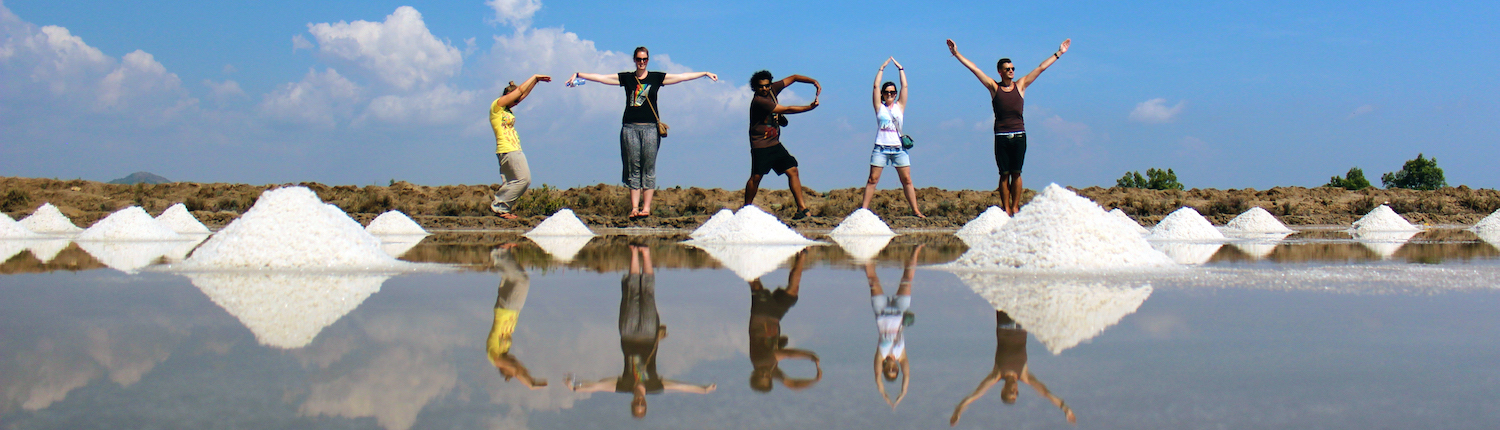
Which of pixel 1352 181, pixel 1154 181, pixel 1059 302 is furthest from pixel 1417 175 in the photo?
pixel 1059 302

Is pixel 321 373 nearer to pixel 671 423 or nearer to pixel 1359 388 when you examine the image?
pixel 671 423

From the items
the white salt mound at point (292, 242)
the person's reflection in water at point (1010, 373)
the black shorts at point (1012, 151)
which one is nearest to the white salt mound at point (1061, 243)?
the person's reflection in water at point (1010, 373)

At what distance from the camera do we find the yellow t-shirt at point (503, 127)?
7.77 metres

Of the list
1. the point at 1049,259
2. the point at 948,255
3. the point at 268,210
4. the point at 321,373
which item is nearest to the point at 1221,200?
the point at 948,255

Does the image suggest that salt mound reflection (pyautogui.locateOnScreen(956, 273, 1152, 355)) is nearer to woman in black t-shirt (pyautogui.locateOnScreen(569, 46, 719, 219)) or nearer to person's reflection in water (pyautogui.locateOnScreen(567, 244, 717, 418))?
person's reflection in water (pyautogui.locateOnScreen(567, 244, 717, 418))

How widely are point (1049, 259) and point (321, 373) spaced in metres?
3.38

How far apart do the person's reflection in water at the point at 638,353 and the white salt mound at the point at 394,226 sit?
22.4ft

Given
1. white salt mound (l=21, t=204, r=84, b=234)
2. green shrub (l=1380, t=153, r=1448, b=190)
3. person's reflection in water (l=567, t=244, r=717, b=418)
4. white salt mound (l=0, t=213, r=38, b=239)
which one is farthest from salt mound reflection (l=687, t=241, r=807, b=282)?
green shrub (l=1380, t=153, r=1448, b=190)

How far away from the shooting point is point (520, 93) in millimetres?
7648

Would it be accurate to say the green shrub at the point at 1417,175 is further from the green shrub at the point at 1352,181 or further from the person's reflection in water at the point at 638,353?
the person's reflection in water at the point at 638,353

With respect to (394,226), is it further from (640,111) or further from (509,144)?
(640,111)

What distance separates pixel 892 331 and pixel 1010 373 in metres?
0.54

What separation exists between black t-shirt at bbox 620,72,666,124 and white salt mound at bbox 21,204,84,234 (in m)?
7.28

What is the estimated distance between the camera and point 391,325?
93.1 inches
